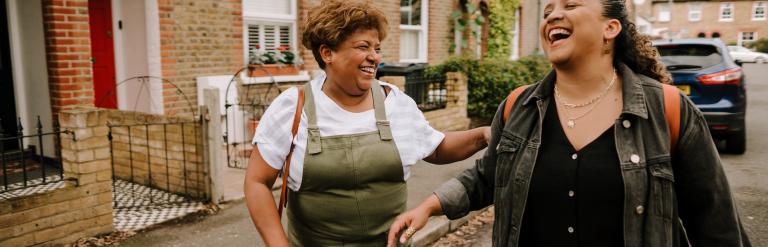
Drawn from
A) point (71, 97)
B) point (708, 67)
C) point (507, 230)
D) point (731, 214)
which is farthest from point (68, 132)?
point (708, 67)

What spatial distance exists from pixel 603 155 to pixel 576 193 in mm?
149

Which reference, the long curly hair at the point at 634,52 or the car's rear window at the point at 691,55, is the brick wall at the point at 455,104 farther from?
the long curly hair at the point at 634,52

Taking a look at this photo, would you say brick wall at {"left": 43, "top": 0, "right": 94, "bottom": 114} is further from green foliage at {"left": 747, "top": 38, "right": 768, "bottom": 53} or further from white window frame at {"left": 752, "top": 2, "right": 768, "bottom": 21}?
white window frame at {"left": 752, "top": 2, "right": 768, "bottom": 21}

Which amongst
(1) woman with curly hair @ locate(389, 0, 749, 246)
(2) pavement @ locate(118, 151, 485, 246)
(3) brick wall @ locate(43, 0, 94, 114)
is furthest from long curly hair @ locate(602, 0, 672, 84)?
(3) brick wall @ locate(43, 0, 94, 114)

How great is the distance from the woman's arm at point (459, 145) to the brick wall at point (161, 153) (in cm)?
A: 379

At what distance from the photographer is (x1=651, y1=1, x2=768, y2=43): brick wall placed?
5484 centimetres

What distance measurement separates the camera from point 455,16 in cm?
1437

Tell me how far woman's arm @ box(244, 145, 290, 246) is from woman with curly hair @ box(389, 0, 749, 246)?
0.46 m

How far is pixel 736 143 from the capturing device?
27.5 feet

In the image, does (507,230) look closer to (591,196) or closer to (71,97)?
(591,196)

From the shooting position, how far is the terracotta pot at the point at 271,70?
900 cm

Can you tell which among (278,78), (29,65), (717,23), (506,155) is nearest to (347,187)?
(506,155)

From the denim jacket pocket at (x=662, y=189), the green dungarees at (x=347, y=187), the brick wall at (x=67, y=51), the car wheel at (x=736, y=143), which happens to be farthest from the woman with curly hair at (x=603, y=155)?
the car wheel at (x=736, y=143)

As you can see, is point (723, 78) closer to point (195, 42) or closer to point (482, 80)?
point (482, 80)
